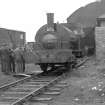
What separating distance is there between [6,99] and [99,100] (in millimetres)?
2902

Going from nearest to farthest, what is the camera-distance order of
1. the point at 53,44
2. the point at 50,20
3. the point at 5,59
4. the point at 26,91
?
1. the point at 26,91
2. the point at 53,44
3. the point at 50,20
4. the point at 5,59

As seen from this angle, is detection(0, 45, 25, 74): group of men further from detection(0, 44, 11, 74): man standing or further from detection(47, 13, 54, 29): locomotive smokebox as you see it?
detection(47, 13, 54, 29): locomotive smokebox

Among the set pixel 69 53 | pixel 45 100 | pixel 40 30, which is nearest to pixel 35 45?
pixel 40 30

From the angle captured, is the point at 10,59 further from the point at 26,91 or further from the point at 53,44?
the point at 26,91

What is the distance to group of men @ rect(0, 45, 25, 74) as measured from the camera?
1608cm

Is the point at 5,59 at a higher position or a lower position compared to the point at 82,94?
higher

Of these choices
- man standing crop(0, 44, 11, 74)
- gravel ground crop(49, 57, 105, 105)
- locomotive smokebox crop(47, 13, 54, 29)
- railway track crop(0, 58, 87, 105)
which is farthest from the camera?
man standing crop(0, 44, 11, 74)

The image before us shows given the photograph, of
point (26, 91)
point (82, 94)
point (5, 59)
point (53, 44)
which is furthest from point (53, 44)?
point (82, 94)

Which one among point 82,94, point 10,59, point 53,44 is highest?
point 53,44

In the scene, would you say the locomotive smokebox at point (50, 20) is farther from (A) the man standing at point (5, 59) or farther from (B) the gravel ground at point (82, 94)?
(B) the gravel ground at point (82, 94)

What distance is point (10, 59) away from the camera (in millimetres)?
16359

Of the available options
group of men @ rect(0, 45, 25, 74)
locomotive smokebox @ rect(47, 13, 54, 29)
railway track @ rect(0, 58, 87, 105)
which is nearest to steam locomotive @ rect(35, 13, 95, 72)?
locomotive smokebox @ rect(47, 13, 54, 29)

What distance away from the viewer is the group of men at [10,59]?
16078 millimetres

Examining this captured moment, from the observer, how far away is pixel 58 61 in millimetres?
14945
